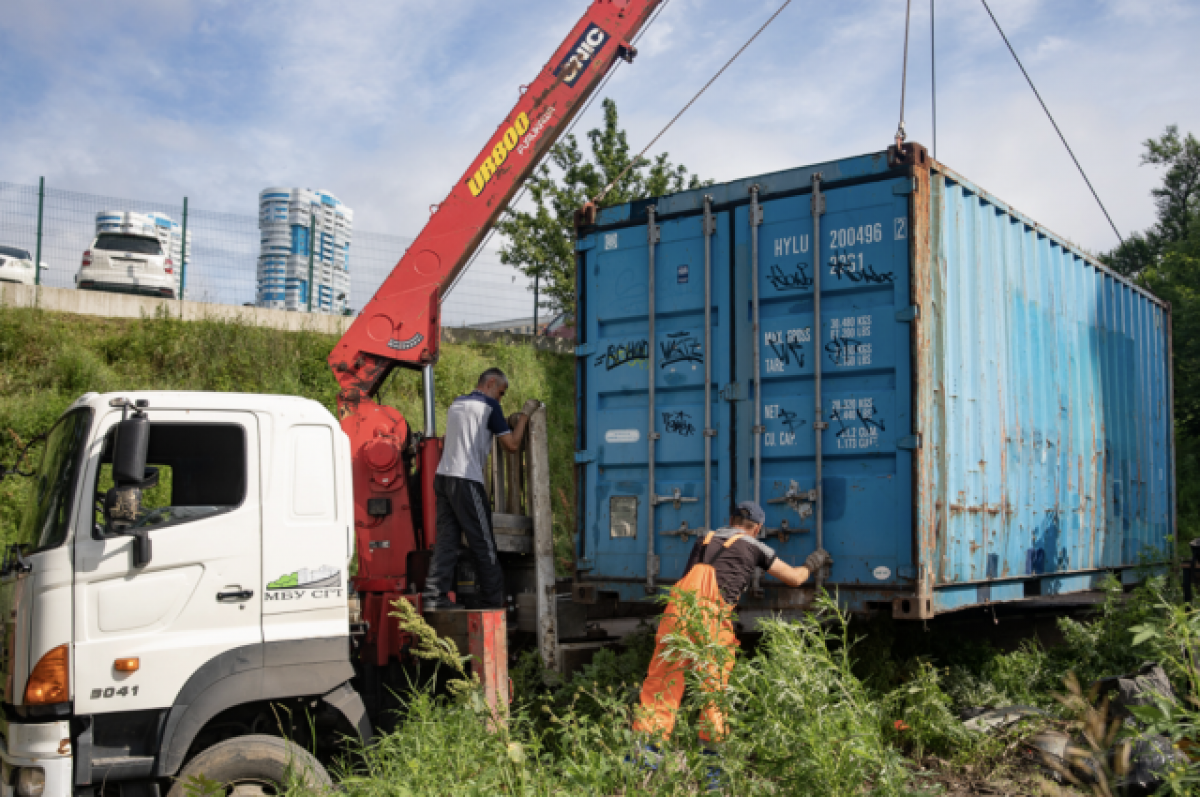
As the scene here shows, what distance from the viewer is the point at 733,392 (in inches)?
238

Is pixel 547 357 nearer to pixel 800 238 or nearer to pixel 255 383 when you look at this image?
pixel 255 383

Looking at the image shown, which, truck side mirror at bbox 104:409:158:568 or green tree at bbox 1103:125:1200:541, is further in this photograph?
green tree at bbox 1103:125:1200:541

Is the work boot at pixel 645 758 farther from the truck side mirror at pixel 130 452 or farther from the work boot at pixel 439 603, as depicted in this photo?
the truck side mirror at pixel 130 452

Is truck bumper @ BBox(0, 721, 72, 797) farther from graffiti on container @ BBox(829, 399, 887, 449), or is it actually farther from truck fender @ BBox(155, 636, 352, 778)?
graffiti on container @ BBox(829, 399, 887, 449)

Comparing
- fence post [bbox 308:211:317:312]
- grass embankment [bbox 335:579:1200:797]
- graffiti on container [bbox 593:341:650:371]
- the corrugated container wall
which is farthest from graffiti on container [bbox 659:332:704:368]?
fence post [bbox 308:211:317:312]

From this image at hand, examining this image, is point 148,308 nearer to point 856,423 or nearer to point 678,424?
point 678,424

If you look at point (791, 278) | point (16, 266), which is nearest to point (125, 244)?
point (16, 266)

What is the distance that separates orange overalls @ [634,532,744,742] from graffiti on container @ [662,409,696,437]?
40.1 inches

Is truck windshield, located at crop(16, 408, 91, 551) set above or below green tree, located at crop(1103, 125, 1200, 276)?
below

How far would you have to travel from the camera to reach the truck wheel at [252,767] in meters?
4.15

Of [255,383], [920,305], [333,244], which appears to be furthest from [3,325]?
[920,305]

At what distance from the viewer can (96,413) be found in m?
4.34

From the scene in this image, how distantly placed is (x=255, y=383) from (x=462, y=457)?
832 cm

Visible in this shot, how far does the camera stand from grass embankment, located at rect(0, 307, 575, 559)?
1122 cm
